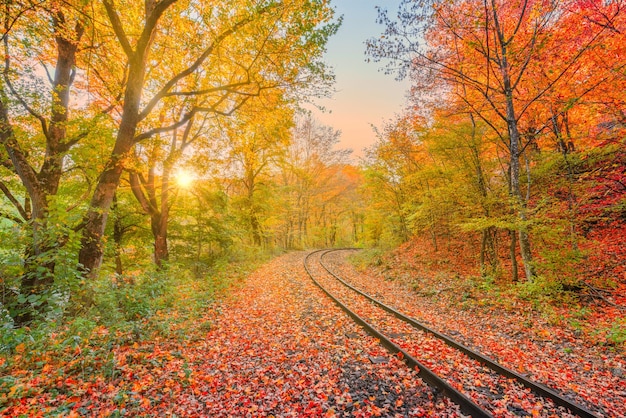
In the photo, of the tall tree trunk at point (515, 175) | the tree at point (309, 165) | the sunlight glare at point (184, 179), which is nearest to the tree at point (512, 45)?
the tall tree trunk at point (515, 175)

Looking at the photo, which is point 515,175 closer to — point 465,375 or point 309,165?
point 465,375

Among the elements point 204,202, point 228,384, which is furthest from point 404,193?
point 228,384

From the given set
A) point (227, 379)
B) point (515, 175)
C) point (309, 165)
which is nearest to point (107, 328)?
point (227, 379)

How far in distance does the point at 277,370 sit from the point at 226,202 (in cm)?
1017

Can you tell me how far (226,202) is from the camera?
13.5 meters

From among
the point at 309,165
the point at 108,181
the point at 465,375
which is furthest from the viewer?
the point at 309,165

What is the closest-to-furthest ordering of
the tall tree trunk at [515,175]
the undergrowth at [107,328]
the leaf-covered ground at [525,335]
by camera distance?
the undergrowth at [107,328], the leaf-covered ground at [525,335], the tall tree trunk at [515,175]

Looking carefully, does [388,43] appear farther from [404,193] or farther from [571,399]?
[571,399]

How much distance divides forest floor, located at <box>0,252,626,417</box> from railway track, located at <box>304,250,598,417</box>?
227 millimetres

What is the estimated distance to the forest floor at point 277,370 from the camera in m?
3.67

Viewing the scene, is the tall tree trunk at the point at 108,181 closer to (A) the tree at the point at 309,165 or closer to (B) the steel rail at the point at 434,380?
(B) the steel rail at the point at 434,380

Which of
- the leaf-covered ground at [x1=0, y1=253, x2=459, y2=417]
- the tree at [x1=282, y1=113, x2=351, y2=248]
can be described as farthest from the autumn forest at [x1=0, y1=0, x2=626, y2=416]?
the tree at [x1=282, y1=113, x2=351, y2=248]

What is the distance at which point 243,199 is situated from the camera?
18.3 m

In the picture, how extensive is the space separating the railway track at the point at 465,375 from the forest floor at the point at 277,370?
23 centimetres
